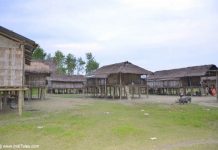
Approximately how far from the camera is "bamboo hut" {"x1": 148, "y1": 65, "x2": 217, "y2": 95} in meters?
45.2

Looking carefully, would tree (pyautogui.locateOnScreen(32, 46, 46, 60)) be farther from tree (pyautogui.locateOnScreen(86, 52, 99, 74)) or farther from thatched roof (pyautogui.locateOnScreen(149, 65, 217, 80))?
thatched roof (pyautogui.locateOnScreen(149, 65, 217, 80))

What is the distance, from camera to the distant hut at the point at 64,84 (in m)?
57.8

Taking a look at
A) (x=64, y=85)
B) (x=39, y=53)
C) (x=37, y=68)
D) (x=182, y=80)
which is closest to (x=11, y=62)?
(x=37, y=68)

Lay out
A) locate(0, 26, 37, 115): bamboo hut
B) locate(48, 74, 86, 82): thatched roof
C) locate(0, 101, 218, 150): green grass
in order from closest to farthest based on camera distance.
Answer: locate(0, 101, 218, 150): green grass, locate(0, 26, 37, 115): bamboo hut, locate(48, 74, 86, 82): thatched roof

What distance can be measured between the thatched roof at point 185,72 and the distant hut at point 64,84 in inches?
585

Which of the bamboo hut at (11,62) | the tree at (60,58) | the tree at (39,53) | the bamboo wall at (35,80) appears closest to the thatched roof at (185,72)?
the bamboo wall at (35,80)

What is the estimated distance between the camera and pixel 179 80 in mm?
49406

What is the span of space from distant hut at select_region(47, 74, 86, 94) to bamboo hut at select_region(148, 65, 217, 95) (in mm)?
14385

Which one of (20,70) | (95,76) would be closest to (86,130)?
(20,70)

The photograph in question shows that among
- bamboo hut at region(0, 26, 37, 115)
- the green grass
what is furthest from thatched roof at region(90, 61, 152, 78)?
the green grass

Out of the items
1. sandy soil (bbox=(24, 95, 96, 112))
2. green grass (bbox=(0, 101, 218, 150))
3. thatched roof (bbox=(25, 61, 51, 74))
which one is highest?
thatched roof (bbox=(25, 61, 51, 74))

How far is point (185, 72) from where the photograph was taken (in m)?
48.2

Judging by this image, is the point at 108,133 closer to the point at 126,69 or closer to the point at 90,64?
the point at 126,69

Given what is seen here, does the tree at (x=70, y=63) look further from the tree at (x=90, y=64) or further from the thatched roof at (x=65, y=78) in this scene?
the thatched roof at (x=65, y=78)
